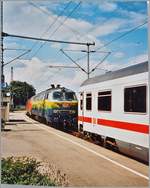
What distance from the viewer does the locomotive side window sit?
28.8 ft

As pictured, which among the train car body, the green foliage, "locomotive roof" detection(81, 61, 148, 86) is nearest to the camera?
the green foliage

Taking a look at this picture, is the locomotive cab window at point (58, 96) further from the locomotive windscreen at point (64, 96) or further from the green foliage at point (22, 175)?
the green foliage at point (22, 175)

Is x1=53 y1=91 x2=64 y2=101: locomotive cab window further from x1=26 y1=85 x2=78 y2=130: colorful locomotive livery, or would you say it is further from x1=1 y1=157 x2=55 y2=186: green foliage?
x1=1 y1=157 x2=55 y2=186: green foliage

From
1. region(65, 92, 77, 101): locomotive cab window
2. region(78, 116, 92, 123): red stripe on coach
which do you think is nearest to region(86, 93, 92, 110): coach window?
region(78, 116, 92, 123): red stripe on coach

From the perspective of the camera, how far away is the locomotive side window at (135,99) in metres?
8.78

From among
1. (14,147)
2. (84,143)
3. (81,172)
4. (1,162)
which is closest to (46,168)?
(81,172)

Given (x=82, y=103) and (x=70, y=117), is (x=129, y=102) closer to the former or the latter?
(x=82, y=103)

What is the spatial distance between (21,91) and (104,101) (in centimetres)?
717

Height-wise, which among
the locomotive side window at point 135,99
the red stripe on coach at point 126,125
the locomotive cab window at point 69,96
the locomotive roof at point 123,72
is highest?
the locomotive roof at point 123,72

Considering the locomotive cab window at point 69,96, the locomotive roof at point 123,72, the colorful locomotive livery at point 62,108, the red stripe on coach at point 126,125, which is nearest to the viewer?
the red stripe on coach at point 126,125

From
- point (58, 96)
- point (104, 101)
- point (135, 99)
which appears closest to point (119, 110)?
point (135, 99)

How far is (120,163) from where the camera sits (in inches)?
385

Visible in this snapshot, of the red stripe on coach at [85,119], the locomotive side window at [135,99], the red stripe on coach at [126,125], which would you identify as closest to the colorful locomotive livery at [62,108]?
the red stripe on coach at [85,119]

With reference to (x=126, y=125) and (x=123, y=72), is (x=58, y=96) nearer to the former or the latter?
(x=123, y=72)
